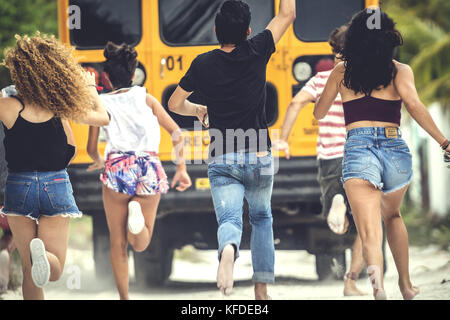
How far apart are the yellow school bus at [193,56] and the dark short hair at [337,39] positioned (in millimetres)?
328

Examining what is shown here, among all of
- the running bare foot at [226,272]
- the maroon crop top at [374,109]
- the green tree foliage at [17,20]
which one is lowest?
the running bare foot at [226,272]

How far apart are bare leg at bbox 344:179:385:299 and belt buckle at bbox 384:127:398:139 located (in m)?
0.26

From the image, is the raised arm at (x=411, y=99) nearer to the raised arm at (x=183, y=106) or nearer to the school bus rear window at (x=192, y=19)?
the raised arm at (x=183, y=106)

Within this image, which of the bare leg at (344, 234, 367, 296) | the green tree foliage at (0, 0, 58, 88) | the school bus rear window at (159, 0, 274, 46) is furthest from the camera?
the green tree foliage at (0, 0, 58, 88)

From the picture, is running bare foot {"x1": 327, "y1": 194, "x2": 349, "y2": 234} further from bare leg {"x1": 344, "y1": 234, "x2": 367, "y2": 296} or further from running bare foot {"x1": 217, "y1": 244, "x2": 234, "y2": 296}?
running bare foot {"x1": 217, "y1": 244, "x2": 234, "y2": 296}

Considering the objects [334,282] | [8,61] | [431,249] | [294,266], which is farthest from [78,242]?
[8,61]

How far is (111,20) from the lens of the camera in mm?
6324

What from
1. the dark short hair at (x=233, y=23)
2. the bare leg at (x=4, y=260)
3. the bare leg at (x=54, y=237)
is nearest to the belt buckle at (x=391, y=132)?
the dark short hair at (x=233, y=23)

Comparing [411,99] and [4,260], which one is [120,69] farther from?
[411,99]

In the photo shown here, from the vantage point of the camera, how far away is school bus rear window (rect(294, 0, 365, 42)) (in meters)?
6.18

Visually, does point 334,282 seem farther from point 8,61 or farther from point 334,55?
point 8,61

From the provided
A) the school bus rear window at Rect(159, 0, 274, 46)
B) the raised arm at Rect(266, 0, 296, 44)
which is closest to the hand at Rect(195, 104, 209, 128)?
the raised arm at Rect(266, 0, 296, 44)

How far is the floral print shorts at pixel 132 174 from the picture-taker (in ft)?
17.1

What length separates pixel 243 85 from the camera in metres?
4.63
